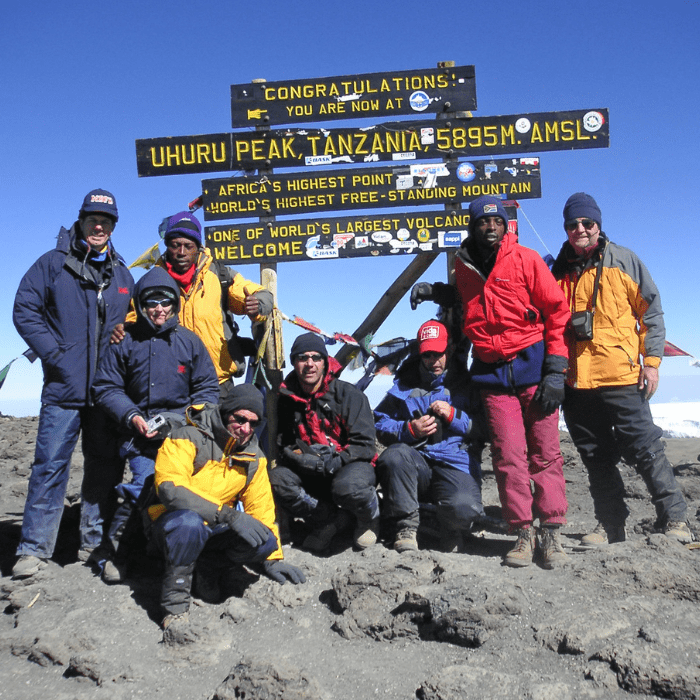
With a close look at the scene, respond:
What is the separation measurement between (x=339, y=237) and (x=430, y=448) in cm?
224

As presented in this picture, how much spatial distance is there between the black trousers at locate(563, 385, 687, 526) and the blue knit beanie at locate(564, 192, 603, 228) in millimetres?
1203

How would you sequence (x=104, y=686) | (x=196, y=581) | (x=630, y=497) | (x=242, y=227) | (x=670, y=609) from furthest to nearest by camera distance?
(x=630, y=497), (x=242, y=227), (x=196, y=581), (x=670, y=609), (x=104, y=686)

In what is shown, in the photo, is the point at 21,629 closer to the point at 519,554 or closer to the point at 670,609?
the point at 519,554

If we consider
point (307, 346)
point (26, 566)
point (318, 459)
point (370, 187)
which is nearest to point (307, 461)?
point (318, 459)

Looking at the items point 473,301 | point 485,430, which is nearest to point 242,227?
point 473,301

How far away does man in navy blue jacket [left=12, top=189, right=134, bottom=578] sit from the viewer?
4703 millimetres

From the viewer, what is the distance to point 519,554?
15.4 ft

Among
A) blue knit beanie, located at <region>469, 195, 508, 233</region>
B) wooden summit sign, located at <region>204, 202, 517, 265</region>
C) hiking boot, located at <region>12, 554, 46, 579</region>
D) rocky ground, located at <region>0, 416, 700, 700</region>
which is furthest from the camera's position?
wooden summit sign, located at <region>204, 202, 517, 265</region>

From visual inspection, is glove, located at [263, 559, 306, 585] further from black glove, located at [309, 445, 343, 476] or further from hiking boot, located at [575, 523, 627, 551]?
hiking boot, located at [575, 523, 627, 551]

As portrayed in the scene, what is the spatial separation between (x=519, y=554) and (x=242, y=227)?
3.72m

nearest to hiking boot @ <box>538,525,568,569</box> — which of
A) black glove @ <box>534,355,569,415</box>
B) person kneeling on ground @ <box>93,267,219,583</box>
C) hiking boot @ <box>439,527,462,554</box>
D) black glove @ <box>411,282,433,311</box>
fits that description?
hiking boot @ <box>439,527,462,554</box>

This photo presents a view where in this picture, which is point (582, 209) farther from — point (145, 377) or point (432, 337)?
point (145, 377)

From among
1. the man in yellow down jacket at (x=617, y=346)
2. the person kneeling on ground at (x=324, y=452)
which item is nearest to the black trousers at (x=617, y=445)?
the man in yellow down jacket at (x=617, y=346)

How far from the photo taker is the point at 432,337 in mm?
5305
